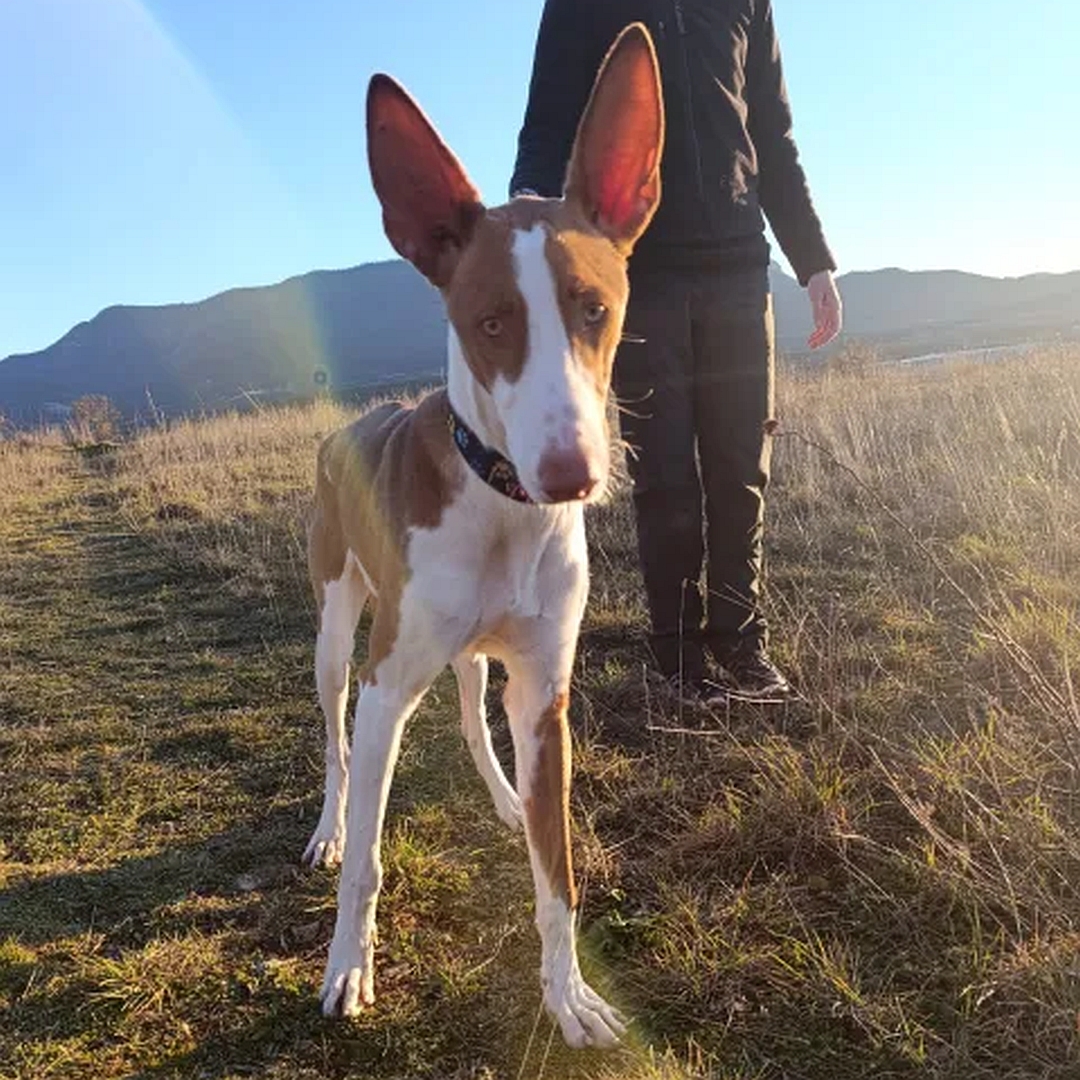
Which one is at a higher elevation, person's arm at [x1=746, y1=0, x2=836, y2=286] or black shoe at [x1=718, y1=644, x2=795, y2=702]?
person's arm at [x1=746, y1=0, x2=836, y2=286]

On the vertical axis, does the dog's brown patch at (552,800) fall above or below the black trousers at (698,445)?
below

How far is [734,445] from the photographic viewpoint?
413 centimetres

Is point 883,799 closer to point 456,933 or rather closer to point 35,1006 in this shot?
point 456,933

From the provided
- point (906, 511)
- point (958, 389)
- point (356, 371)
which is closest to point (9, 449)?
point (958, 389)

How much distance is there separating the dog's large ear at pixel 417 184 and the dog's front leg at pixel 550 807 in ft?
3.25

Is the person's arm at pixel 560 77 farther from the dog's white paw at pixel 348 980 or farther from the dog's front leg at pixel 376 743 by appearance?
the dog's white paw at pixel 348 980

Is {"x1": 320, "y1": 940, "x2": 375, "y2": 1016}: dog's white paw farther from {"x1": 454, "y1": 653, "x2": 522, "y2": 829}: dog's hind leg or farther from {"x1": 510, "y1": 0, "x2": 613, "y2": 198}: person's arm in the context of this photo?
{"x1": 510, "y1": 0, "x2": 613, "y2": 198}: person's arm

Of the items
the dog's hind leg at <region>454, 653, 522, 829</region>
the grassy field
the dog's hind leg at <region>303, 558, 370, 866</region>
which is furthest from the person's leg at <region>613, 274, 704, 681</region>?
the dog's hind leg at <region>303, 558, 370, 866</region>

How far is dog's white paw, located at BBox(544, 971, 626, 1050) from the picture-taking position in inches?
90.9

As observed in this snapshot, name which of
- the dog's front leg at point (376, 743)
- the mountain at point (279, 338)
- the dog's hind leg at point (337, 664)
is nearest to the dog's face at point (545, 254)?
the dog's front leg at point (376, 743)

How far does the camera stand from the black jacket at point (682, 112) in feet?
12.5

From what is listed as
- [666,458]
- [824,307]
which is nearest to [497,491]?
[666,458]

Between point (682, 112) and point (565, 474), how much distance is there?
2.48 meters

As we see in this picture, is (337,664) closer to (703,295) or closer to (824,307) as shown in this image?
(703,295)
